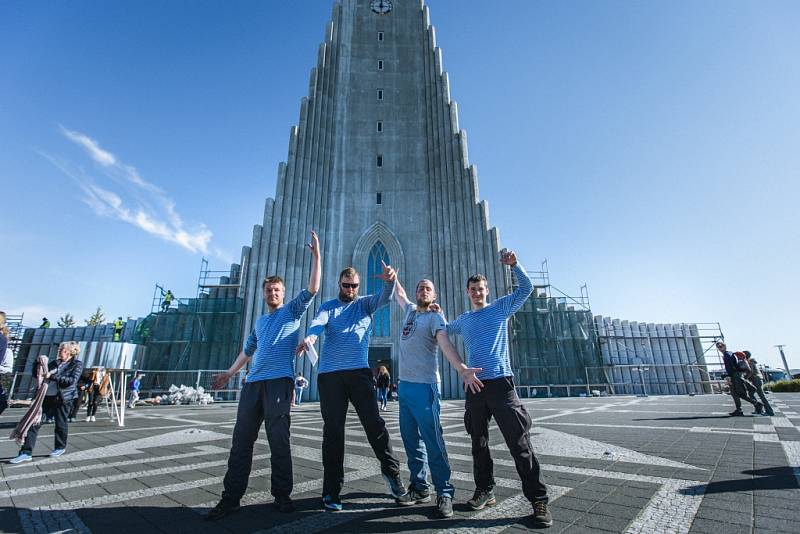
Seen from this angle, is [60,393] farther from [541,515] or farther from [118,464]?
[541,515]

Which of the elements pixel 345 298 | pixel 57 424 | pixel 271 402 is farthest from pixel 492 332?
pixel 57 424

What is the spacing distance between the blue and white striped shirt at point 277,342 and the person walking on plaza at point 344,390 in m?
0.14

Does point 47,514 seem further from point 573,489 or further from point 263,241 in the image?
point 263,241

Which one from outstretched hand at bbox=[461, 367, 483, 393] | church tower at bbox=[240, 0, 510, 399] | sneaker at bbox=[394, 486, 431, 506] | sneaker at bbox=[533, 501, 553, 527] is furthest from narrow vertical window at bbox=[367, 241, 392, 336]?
sneaker at bbox=[533, 501, 553, 527]

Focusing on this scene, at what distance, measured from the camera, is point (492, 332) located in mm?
3023

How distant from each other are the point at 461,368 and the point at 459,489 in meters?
1.23

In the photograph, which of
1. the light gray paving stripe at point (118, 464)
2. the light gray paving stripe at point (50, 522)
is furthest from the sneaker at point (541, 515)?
the light gray paving stripe at point (118, 464)

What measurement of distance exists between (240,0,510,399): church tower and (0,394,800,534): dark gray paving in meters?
16.0

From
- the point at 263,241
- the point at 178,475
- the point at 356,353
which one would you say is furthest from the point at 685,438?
the point at 263,241

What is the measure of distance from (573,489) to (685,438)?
3.74 meters

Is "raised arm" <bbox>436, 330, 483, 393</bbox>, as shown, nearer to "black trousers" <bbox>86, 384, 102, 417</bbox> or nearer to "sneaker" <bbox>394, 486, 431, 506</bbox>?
"sneaker" <bbox>394, 486, 431, 506</bbox>

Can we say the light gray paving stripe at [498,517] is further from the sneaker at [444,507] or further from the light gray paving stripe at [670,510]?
the light gray paving stripe at [670,510]

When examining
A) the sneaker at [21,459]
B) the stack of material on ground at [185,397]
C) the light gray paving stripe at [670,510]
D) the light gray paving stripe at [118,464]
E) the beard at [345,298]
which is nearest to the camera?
the light gray paving stripe at [670,510]

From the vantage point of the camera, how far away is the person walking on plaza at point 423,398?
2.81m
